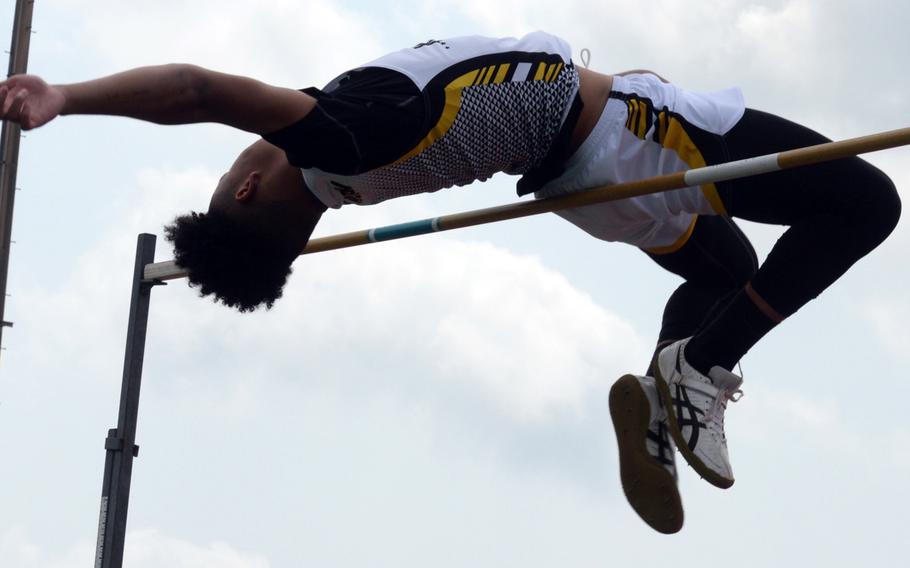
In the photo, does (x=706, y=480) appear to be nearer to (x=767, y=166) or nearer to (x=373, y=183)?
(x=767, y=166)

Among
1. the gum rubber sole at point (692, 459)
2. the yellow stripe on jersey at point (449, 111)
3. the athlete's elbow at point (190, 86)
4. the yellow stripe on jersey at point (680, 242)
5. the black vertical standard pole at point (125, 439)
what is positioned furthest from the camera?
the black vertical standard pole at point (125, 439)

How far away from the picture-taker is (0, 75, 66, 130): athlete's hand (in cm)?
227

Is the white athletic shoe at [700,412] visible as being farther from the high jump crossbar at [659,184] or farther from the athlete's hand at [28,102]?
the athlete's hand at [28,102]

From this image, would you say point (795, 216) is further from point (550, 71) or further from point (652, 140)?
point (550, 71)

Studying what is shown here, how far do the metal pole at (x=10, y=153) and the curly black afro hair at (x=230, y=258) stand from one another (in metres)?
3.77

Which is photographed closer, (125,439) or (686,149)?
(686,149)

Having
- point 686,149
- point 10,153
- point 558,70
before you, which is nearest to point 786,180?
point 686,149

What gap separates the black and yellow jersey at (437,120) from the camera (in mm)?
2742

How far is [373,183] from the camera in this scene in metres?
2.95

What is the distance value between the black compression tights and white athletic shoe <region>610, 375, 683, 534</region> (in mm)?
162

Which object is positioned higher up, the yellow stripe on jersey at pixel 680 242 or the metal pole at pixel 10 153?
the metal pole at pixel 10 153

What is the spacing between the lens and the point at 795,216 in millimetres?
3064

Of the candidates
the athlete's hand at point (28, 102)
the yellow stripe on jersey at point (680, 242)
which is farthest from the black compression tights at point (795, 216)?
the athlete's hand at point (28, 102)

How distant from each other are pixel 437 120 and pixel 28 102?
2.90 ft
